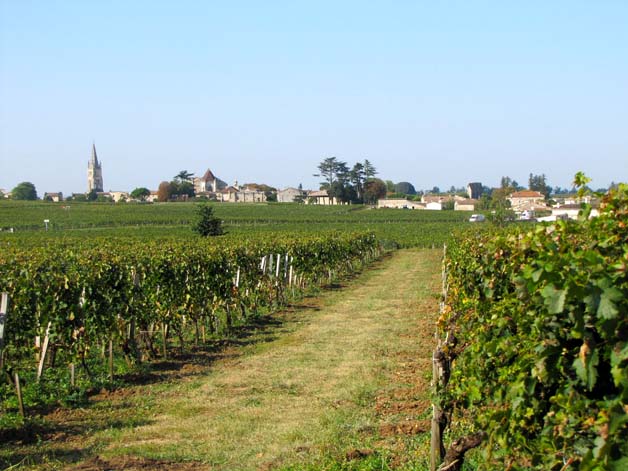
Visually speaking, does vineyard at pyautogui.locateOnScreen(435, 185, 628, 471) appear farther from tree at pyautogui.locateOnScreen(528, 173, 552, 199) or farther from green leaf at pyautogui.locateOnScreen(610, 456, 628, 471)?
tree at pyautogui.locateOnScreen(528, 173, 552, 199)

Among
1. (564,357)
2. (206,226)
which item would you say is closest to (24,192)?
(206,226)

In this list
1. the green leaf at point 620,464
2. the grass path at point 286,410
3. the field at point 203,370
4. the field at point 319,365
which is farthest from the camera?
the field at point 203,370

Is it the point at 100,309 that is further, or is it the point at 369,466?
the point at 100,309

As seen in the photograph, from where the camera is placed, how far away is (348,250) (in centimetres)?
3497

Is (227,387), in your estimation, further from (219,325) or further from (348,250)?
(348,250)

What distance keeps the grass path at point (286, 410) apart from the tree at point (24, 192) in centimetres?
17147

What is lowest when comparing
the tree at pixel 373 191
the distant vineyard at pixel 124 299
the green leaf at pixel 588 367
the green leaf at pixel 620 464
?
the distant vineyard at pixel 124 299

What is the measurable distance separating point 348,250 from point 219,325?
58.6 ft

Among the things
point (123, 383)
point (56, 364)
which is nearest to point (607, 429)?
point (123, 383)

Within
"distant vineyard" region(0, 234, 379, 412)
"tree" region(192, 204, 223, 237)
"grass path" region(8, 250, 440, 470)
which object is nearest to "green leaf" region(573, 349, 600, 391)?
"grass path" region(8, 250, 440, 470)

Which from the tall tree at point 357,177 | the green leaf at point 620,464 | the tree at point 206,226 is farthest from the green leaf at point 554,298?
the tall tree at point 357,177

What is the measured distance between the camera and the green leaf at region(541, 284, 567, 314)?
3143 mm

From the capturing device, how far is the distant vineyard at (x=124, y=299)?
11.1 m

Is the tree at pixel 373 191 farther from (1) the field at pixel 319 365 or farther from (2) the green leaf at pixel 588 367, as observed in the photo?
(2) the green leaf at pixel 588 367
